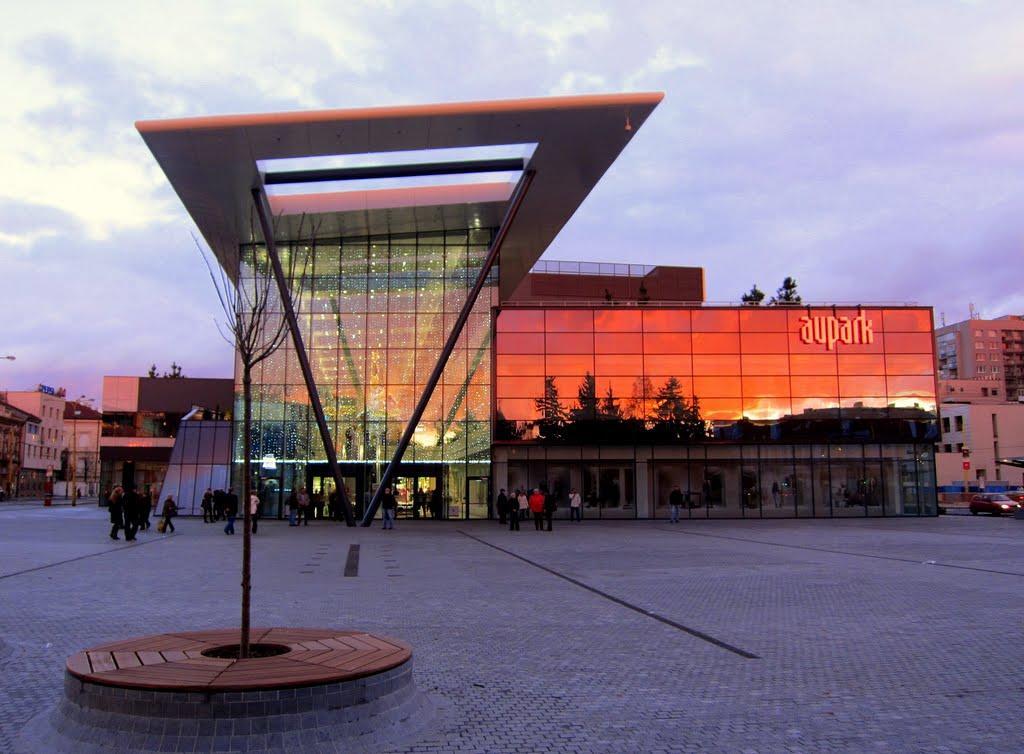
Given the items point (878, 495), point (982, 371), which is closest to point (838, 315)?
point (878, 495)

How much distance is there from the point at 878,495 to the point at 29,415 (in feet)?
344

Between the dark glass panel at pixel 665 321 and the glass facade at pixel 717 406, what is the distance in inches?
2.2

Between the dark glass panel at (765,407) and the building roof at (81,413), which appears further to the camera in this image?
the building roof at (81,413)

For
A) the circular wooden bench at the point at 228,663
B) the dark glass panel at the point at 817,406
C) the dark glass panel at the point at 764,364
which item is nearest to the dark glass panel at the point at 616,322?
the dark glass panel at the point at 764,364

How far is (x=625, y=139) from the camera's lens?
29.7 meters

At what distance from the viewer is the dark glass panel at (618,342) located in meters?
41.5

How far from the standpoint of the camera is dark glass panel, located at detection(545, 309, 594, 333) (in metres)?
41.4

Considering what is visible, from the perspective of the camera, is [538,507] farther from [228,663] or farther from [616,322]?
[228,663]

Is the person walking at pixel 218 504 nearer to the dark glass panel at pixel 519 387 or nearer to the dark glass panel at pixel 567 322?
the dark glass panel at pixel 519 387

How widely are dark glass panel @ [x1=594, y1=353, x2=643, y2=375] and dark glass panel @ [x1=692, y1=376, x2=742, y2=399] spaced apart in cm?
276

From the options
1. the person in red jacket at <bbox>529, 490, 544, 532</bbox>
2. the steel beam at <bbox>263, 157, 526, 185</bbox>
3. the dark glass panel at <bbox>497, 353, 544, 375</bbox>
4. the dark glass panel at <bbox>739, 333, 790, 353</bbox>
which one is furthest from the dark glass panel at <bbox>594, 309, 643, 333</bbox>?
the person in red jacket at <bbox>529, 490, 544, 532</bbox>

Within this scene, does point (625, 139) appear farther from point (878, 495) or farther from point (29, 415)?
point (29, 415)

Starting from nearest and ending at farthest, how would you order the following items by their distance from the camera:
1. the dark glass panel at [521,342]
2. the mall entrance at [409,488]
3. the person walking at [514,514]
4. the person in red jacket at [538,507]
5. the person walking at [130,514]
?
the person walking at [130,514]
the person walking at [514,514]
the person in red jacket at [538,507]
the mall entrance at [409,488]
the dark glass panel at [521,342]

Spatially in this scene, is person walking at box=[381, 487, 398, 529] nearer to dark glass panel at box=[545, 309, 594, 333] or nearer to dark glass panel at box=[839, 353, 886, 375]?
dark glass panel at box=[545, 309, 594, 333]
